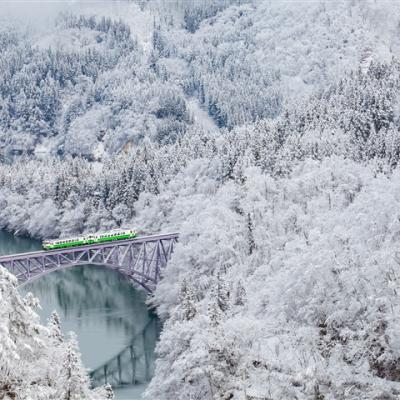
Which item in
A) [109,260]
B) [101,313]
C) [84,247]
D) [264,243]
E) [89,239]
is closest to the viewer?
[264,243]

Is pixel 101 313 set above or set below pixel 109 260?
below

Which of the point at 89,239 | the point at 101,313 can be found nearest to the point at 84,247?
the point at 89,239

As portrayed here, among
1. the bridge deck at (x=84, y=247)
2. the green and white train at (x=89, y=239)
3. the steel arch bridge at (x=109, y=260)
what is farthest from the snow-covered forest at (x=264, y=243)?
the green and white train at (x=89, y=239)

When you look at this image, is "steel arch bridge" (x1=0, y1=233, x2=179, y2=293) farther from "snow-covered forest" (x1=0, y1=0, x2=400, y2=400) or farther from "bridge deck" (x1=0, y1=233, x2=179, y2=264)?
"snow-covered forest" (x1=0, y1=0, x2=400, y2=400)

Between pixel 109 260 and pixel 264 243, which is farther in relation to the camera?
pixel 109 260

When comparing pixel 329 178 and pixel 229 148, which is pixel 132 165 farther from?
pixel 329 178

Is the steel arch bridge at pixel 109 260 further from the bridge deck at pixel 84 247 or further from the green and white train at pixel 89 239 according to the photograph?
the green and white train at pixel 89 239

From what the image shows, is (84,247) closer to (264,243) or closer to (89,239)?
(89,239)
